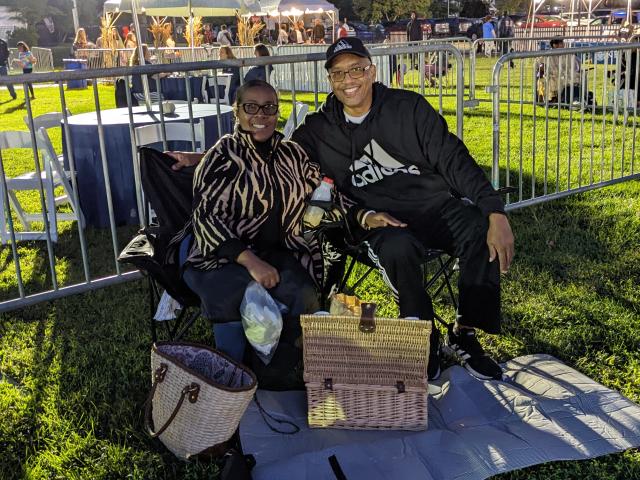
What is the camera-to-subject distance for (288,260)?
3414 millimetres

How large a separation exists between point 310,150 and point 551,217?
308 centimetres

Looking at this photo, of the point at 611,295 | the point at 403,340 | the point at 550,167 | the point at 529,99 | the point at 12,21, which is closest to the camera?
the point at 403,340

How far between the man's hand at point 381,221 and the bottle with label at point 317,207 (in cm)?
22

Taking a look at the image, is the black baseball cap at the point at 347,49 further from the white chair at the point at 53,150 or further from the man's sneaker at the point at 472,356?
the white chair at the point at 53,150

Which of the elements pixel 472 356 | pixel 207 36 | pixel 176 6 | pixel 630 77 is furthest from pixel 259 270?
pixel 207 36

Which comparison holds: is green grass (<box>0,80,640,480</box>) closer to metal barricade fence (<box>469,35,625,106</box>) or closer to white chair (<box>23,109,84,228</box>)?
white chair (<box>23,109,84,228</box>)

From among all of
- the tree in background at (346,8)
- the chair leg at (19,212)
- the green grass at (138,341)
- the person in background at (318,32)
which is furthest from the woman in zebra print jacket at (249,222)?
the tree in background at (346,8)

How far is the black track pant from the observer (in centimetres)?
334

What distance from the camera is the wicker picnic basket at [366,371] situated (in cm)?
302

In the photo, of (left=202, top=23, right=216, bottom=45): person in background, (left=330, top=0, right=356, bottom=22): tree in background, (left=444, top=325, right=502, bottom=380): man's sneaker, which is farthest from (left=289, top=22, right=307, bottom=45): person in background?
(left=444, top=325, right=502, bottom=380): man's sneaker

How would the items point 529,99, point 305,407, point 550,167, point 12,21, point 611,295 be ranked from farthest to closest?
point 12,21 → point 529,99 → point 550,167 → point 611,295 → point 305,407

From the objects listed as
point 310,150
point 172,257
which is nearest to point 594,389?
point 310,150

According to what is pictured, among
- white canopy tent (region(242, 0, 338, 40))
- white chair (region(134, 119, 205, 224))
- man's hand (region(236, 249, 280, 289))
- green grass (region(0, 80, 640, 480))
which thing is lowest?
green grass (region(0, 80, 640, 480))

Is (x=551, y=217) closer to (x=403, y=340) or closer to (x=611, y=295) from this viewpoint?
(x=611, y=295)
